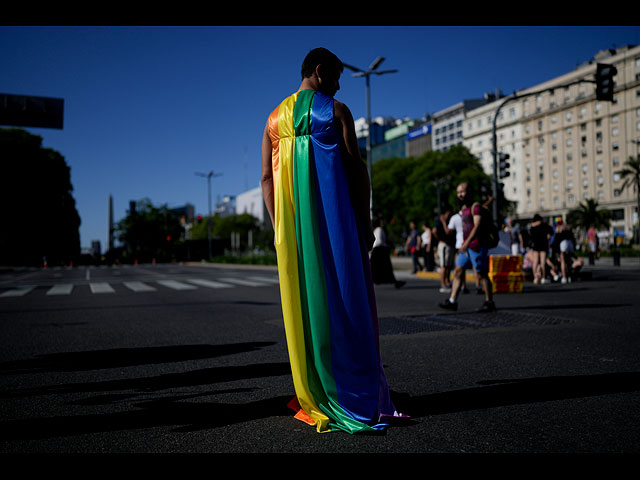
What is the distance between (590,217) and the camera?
6041cm

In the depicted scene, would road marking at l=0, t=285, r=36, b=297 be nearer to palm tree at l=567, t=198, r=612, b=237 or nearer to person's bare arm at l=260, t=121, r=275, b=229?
person's bare arm at l=260, t=121, r=275, b=229

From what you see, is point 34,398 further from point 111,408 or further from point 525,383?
point 525,383

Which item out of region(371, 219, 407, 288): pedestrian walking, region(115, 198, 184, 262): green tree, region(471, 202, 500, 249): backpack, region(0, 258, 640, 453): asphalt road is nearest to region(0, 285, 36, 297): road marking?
region(0, 258, 640, 453): asphalt road

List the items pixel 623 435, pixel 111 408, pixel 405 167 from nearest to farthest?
1. pixel 623 435
2. pixel 111 408
3. pixel 405 167

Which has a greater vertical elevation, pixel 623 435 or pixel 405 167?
pixel 405 167

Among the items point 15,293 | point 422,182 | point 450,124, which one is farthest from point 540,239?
point 450,124

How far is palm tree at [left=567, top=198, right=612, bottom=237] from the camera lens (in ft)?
197

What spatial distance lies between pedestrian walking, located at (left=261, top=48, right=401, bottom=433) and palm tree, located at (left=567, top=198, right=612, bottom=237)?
209 ft

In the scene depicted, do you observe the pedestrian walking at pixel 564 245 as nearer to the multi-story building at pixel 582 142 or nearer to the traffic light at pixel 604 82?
the traffic light at pixel 604 82

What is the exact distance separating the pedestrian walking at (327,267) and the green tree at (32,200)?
158ft

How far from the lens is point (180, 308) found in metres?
9.41

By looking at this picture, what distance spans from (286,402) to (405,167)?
216ft
